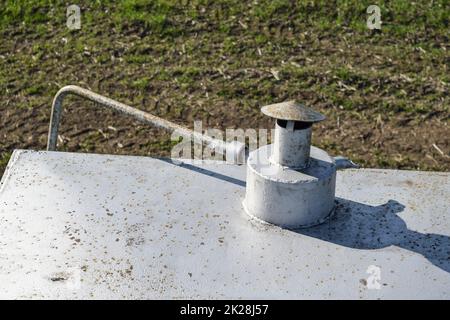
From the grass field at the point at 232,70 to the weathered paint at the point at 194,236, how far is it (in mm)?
2554

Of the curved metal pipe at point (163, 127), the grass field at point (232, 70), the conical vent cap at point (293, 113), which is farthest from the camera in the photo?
the grass field at point (232, 70)

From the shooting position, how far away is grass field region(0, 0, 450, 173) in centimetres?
642

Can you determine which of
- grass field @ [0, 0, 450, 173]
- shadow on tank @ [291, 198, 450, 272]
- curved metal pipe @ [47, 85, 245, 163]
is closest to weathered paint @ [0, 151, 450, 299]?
shadow on tank @ [291, 198, 450, 272]

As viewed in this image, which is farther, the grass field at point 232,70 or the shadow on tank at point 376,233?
the grass field at point 232,70

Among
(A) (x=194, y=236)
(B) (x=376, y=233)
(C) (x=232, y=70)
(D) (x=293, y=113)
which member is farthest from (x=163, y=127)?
(C) (x=232, y=70)

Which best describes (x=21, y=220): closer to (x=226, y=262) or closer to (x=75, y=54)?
(x=226, y=262)

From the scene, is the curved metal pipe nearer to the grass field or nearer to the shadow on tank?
the shadow on tank

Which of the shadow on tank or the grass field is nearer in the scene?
the shadow on tank

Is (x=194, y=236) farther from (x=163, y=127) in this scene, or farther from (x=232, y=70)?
(x=232, y=70)

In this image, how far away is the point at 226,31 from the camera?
8086mm

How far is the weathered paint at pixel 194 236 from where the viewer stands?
2789 mm

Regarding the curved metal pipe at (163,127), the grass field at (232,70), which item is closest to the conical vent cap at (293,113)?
the curved metal pipe at (163,127)

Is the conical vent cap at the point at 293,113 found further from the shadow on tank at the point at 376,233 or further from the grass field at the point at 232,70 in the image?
the grass field at the point at 232,70

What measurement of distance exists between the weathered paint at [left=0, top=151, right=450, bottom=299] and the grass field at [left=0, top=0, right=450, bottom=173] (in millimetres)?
2554
